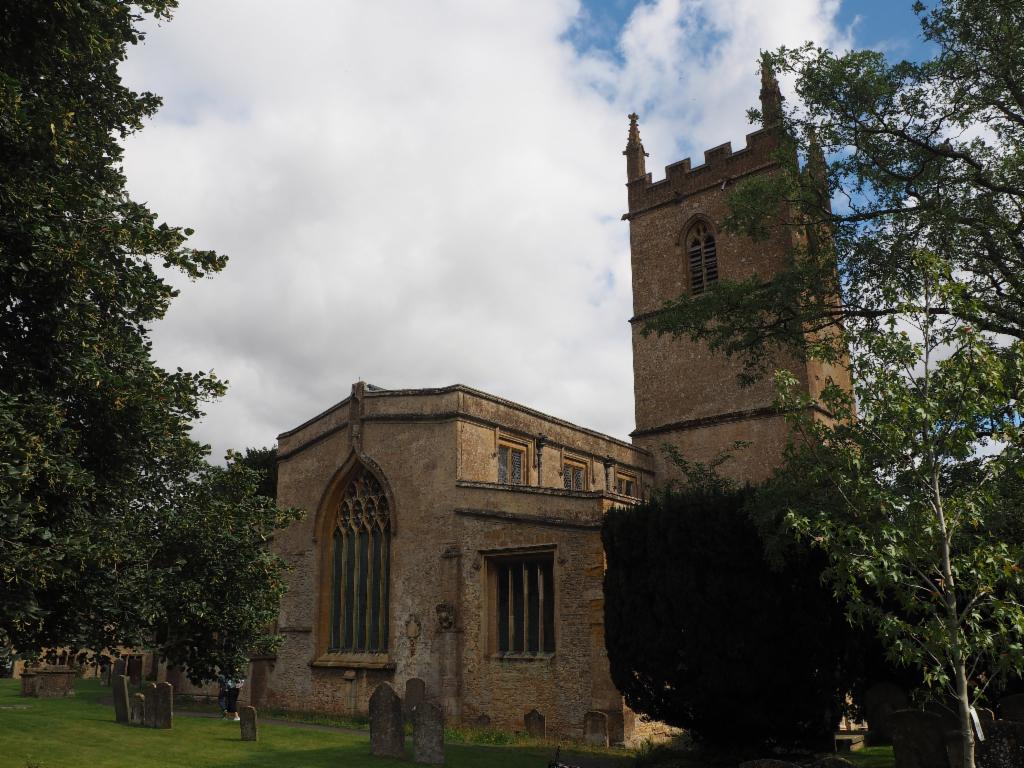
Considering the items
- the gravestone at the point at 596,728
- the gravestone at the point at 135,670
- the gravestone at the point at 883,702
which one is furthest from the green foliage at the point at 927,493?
the gravestone at the point at 135,670

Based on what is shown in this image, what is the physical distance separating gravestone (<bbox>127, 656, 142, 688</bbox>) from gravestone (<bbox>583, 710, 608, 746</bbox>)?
21.0 m

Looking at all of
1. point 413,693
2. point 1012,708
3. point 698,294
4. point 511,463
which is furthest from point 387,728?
point 698,294

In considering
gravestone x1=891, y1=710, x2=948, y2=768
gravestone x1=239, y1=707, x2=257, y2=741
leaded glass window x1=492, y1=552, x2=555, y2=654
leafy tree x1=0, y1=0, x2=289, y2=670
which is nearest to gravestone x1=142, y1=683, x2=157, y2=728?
gravestone x1=239, y1=707, x2=257, y2=741

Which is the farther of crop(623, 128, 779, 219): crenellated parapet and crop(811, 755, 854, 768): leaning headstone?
crop(623, 128, 779, 219): crenellated parapet

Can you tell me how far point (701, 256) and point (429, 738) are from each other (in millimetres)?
21353

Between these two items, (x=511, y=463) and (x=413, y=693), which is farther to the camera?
(x=511, y=463)

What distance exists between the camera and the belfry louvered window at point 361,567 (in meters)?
22.2

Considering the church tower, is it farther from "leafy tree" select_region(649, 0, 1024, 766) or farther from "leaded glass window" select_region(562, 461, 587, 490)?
"leafy tree" select_region(649, 0, 1024, 766)

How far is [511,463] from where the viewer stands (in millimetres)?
23219

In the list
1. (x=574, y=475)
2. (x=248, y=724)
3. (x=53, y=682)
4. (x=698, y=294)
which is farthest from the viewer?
(x=698, y=294)

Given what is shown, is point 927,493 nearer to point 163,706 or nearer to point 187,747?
point 187,747

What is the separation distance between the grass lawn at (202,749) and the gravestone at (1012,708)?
1.99 metres

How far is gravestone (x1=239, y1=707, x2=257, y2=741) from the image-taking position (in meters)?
17.0

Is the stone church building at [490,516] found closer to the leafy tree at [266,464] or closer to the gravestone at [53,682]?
the gravestone at [53,682]
